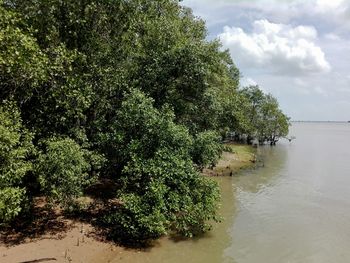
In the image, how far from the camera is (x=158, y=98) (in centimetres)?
2489

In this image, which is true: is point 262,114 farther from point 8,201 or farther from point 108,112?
point 8,201

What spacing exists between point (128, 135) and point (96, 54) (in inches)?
220

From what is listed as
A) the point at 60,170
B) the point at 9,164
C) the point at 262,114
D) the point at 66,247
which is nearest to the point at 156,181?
the point at 60,170

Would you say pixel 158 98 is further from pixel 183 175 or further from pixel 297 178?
pixel 297 178

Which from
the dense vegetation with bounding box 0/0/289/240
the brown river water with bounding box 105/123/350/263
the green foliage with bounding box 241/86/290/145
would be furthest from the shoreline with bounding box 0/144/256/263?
the green foliage with bounding box 241/86/290/145

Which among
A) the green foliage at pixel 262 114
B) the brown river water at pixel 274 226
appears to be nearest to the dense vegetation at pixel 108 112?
the brown river water at pixel 274 226

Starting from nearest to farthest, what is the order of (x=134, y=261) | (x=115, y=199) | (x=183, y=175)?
(x=134, y=261) < (x=183, y=175) < (x=115, y=199)

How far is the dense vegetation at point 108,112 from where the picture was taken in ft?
55.7

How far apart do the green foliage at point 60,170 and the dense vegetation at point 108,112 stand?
5cm

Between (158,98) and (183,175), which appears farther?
(158,98)

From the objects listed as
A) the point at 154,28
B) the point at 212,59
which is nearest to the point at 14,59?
the point at 154,28

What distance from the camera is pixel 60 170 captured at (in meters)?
16.9

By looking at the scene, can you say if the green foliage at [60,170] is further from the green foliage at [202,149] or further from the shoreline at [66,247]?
the green foliage at [202,149]

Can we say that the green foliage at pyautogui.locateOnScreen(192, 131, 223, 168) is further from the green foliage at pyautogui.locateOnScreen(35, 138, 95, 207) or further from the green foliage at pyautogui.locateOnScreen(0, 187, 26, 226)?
the green foliage at pyautogui.locateOnScreen(0, 187, 26, 226)
